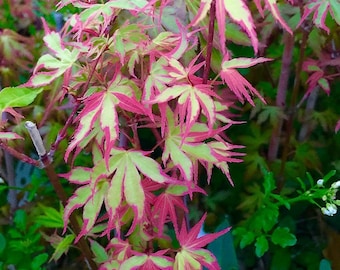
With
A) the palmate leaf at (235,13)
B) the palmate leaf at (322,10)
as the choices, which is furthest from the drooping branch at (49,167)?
the palmate leaf at (322,10)

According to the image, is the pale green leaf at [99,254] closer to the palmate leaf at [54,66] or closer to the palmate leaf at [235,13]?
the palmate leaf at [54,66]

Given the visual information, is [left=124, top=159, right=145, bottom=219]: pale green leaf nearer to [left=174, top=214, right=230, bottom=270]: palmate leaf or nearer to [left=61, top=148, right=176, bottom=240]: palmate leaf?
[left=61, top=148, right=176, bottom=240]: palmate leaf

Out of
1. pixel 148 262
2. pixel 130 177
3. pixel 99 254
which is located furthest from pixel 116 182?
pixel 99 254

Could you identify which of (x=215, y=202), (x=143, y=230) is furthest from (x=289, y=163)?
(x=143, y=230)

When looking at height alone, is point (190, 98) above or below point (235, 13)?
below

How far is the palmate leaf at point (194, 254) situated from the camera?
78 centimetres

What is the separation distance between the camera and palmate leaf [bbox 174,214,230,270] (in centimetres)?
78

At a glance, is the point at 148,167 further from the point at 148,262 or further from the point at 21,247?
the point at 21,247

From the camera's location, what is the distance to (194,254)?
79 centimetres

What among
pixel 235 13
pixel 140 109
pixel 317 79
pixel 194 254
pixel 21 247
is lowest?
pixel 21 247

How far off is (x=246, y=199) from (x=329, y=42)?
0.39 m

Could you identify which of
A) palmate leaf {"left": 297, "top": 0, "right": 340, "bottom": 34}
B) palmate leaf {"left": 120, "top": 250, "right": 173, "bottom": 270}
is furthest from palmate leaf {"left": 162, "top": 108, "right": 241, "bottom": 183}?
palmate leaf {"left": 297, "top": 0, "right": 340, "bottom": 34}

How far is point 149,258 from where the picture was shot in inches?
31.1

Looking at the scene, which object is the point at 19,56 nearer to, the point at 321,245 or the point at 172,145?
the point at 172,145
